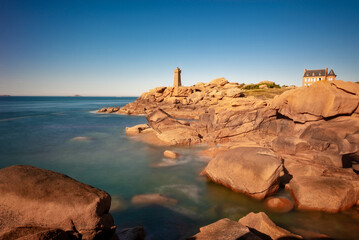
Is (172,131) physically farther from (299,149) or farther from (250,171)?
(250,171)

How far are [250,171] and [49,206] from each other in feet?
25.0

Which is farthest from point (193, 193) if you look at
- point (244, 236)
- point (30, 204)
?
point (30, 204)

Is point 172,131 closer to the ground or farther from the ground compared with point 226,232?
farther from the ground

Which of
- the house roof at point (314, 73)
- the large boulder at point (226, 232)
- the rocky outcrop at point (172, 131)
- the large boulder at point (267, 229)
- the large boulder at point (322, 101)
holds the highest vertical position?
the house roof at point (314, 73)

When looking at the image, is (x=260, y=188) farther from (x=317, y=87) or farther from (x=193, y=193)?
(x=317, y=87)

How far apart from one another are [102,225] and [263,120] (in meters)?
14.9

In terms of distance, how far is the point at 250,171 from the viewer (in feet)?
Result: 28.8

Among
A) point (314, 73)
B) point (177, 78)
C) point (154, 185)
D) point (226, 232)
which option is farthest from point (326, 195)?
point (177, 78)

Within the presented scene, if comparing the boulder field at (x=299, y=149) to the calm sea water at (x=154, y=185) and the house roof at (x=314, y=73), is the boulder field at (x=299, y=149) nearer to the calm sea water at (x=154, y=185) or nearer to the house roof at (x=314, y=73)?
the calm sea water at (x=154, y=185)

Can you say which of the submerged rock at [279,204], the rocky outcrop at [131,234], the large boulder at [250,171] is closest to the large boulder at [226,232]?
the rocky outcrop at [131,234]

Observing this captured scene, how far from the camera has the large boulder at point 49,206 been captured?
13.3ft

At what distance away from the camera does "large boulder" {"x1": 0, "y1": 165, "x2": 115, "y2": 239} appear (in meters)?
4.07

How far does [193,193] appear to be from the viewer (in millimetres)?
10016

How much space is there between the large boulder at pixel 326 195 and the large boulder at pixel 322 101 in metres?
4.43
